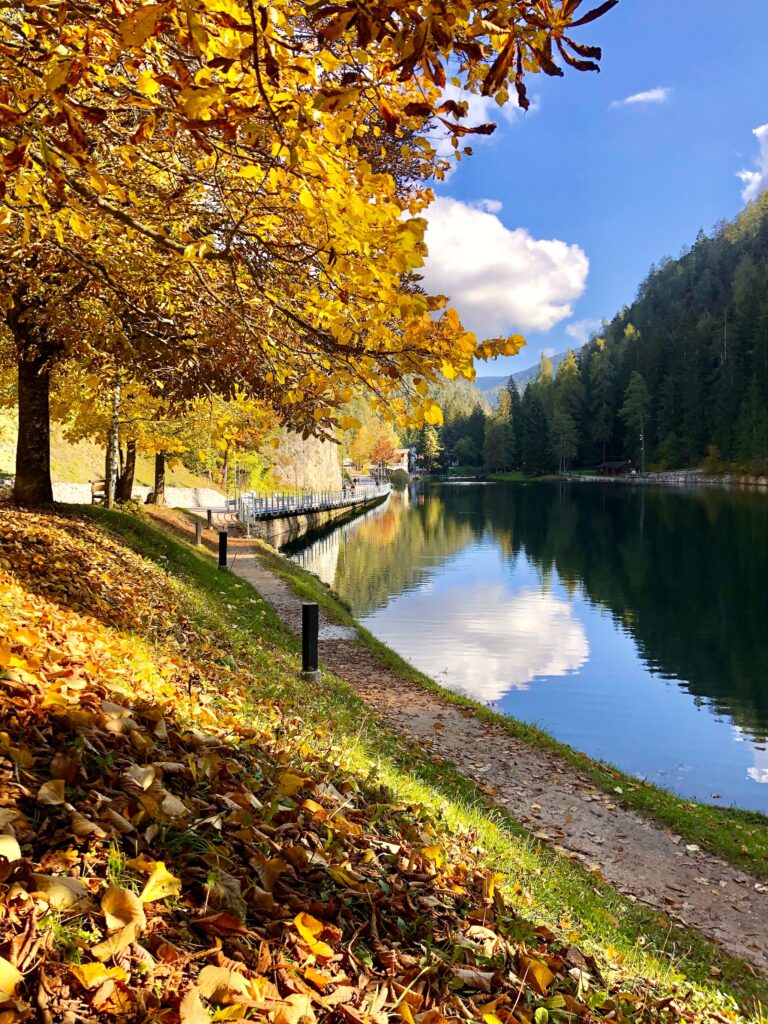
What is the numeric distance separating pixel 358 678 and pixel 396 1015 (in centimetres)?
1088

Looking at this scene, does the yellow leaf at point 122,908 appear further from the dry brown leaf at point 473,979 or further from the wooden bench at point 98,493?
the wooden bench at point 98,493

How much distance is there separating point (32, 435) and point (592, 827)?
39.0 ft

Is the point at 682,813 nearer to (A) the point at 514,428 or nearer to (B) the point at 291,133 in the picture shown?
(B) the point at 291,133

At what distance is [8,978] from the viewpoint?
1904 millimetres

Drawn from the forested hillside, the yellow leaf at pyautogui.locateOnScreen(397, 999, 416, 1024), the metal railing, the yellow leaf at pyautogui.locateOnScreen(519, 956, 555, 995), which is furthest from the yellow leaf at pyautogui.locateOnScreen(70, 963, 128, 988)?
the forested hillside

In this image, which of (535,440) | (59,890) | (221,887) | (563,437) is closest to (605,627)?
(221,887)

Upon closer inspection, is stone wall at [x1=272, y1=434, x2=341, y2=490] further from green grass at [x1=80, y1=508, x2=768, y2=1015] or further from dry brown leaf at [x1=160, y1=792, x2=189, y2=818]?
dry brown leaf at [x1=160, y1=792, x2=189, y2=818]

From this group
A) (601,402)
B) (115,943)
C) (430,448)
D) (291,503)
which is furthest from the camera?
(430,448)

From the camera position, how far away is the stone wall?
53.1 metres

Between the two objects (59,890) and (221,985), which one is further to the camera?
(59,890)

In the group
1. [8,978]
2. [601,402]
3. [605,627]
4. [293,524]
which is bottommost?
[605,627]

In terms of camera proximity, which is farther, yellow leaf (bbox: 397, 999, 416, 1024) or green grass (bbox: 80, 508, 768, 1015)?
green grass (bbox: 80, 508, 768, 1015)

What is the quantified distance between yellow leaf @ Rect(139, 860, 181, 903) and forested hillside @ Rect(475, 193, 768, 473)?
324ft

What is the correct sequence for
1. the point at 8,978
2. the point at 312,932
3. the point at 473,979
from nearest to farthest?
the point at 8,978 < the point at 312,932 < the point at 473,979
